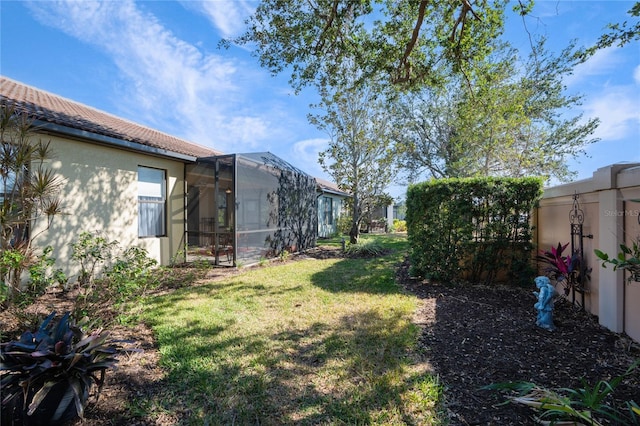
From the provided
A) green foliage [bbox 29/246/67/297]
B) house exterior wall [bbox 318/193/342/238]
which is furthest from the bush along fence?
house exterior wall [bbox 318/193/342/238]

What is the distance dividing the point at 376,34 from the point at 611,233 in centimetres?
573

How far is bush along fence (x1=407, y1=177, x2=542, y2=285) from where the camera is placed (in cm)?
590

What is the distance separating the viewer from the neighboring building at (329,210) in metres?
17.7

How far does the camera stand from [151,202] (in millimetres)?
7738

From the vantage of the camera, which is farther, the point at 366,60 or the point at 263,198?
the point at 263,198

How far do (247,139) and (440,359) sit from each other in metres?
12.8

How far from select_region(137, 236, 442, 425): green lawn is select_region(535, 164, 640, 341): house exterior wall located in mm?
2471

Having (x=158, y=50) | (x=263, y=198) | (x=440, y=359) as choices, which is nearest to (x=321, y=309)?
(x=440, y=359)

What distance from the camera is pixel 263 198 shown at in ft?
31.1

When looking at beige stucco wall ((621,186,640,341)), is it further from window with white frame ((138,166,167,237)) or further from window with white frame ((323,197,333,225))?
window with white frame ((323,197,333,225))

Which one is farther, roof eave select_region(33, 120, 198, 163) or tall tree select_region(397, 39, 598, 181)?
tall tree select_region(397, 39, 598, 181)

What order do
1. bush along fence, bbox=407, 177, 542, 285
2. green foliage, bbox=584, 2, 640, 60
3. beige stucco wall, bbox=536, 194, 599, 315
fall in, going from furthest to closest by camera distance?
bush along fence, bbox=407, 177, 542, 285 < green foliage, bbox=584, 2, 640, 60 < beige stucco wall, bbox=536, 194, 599, 315

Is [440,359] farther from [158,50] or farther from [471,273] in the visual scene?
[158,50]

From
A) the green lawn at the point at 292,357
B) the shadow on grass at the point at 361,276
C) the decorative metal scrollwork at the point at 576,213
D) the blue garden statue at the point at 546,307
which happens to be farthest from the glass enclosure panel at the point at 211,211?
the decorative metal scrollwork at the point at 576,213
